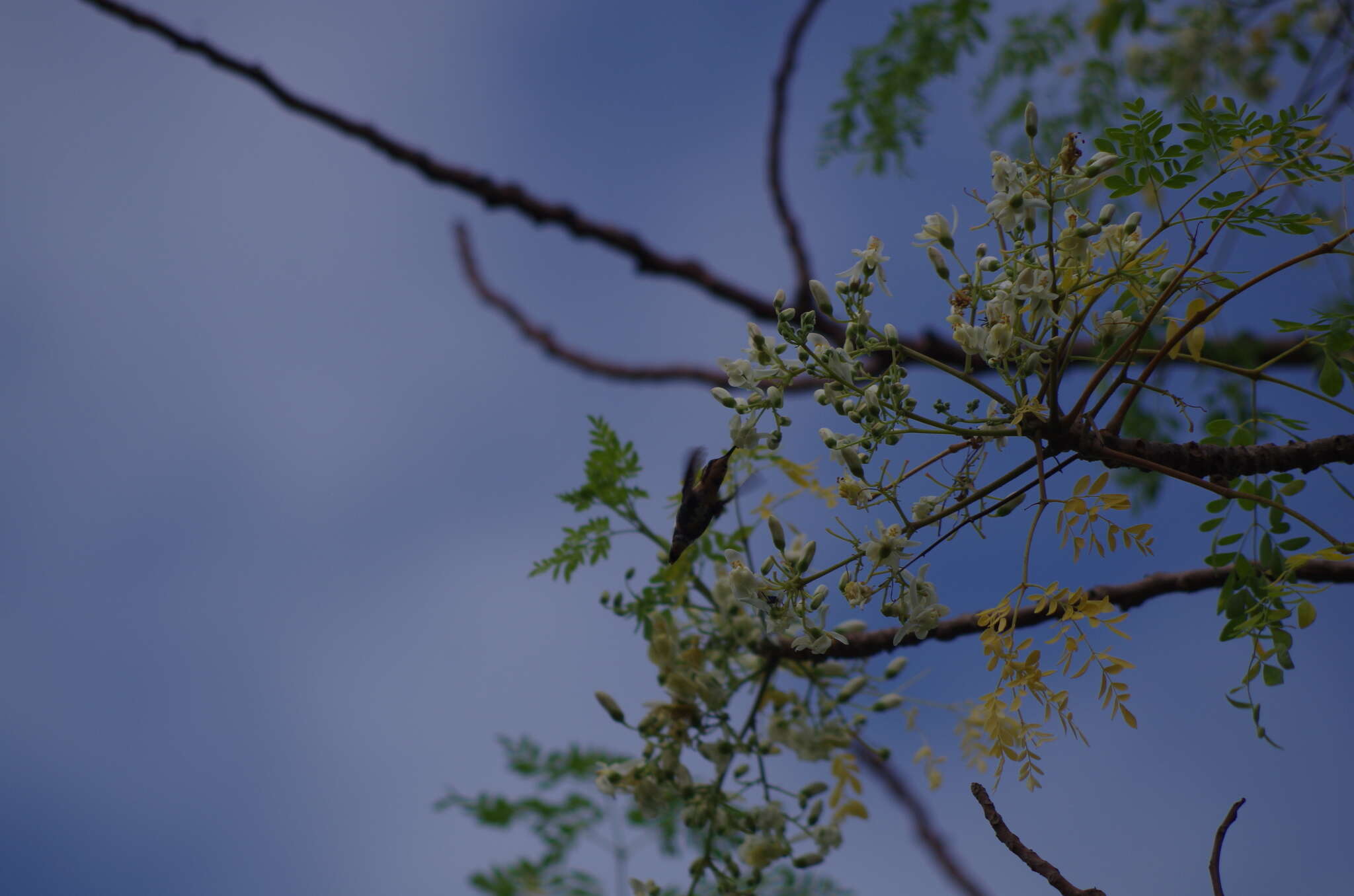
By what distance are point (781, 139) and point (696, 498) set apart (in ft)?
8.16

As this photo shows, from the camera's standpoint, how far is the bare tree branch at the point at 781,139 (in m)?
3.49

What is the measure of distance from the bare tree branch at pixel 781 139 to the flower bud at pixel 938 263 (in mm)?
2058

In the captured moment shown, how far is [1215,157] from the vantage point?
133cm

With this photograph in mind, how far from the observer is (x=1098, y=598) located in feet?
5.09

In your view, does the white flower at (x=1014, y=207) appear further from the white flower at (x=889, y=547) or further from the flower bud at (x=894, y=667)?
the flower bud at (x=894, y=667)

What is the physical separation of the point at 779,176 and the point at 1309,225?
244cm

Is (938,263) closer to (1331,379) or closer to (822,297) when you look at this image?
(822,297)

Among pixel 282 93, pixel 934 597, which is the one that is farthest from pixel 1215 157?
pixel 282 93

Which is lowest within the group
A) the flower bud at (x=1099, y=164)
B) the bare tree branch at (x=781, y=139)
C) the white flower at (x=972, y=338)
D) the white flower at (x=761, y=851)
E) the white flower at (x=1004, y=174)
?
the white flower at (x=761, y=851)

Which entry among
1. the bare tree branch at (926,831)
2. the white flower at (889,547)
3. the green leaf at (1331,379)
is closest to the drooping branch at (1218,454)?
the green leaf at (1331,379)

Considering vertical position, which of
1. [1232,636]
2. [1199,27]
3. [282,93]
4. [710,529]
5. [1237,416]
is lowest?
[1232,636]

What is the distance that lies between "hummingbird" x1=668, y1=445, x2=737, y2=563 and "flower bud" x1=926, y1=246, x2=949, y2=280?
38cm

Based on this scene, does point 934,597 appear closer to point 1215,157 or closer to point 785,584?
point 785,584

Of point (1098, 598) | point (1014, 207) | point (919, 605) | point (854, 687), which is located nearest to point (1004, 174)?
point (1014, 207)
